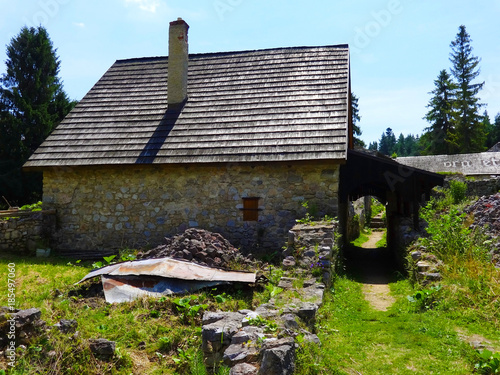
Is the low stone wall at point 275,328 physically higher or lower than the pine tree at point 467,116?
lower

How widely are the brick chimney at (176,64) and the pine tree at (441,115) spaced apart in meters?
32.0

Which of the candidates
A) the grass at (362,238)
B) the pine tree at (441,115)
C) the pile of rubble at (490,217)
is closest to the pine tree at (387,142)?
the pine tree at (441,115)

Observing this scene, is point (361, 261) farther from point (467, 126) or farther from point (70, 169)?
point (467, 126)

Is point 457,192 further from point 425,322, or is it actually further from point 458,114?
point 458,114

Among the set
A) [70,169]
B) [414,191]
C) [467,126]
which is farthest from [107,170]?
[467,126]

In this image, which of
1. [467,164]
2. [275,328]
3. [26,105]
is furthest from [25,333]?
[467,164]

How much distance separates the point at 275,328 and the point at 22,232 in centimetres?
941

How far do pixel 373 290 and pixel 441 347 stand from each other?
11.7 ft

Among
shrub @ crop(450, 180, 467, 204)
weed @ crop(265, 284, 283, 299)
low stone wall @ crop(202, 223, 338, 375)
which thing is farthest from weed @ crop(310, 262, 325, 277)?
shrub @ crop(450, 180, 467, 204)

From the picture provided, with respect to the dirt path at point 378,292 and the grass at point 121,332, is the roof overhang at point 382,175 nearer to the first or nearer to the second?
the dirt path at point 378,292

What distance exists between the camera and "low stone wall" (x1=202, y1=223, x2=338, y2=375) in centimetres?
374

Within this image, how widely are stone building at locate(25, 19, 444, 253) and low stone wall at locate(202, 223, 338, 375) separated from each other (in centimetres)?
338

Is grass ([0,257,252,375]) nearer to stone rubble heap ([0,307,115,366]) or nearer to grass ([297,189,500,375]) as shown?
stone rubble heap ([0,307,115,366])

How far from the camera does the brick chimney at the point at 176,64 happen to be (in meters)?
12.9
